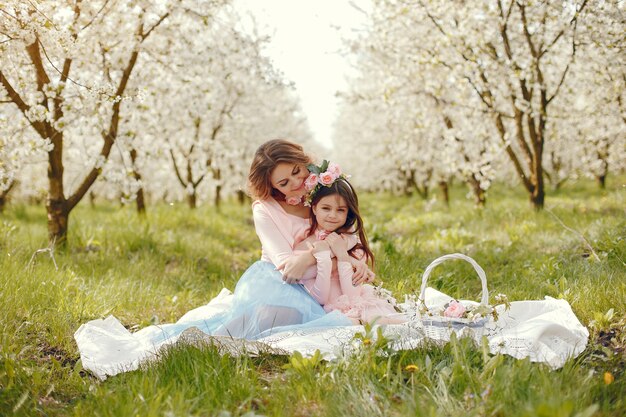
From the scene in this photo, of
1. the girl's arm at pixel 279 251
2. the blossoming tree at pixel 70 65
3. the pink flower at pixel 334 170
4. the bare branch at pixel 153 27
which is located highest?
the bare branch at pixel 153 27

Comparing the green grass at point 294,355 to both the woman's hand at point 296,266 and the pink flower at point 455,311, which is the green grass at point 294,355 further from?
the woman's hand at point 296,266

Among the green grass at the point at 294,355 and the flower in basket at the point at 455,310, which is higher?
the flower in basket at the point at 455,310

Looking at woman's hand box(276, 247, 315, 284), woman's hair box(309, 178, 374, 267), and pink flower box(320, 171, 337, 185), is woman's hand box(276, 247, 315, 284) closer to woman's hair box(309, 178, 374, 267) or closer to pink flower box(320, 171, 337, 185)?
woman's hair box(309, 178, 374, 267)

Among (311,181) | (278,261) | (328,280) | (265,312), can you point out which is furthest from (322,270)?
(311,181)

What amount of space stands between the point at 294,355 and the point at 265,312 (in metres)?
0.76

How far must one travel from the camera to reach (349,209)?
3.78 metres

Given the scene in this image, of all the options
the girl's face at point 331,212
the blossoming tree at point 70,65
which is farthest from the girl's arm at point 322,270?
the blossoming tree at point 70,65

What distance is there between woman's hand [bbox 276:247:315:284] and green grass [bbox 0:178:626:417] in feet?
1.92

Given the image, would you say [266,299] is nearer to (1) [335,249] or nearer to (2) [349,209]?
(1) [335,249]

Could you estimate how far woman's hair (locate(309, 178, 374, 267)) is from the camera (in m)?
3.70

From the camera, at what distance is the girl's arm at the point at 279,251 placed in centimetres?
360

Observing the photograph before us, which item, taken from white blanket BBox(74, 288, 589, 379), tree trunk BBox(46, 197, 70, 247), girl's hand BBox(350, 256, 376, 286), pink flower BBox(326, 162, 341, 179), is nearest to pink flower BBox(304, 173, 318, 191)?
pink flower BBox(326, 162, 341, 179)

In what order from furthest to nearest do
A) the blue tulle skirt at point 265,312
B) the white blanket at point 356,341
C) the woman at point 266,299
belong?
the blue tulle skirt at point 265,312 → the woman at point 266,299 → the white blanket at point 356,341

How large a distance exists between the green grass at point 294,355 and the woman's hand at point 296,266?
586mm
